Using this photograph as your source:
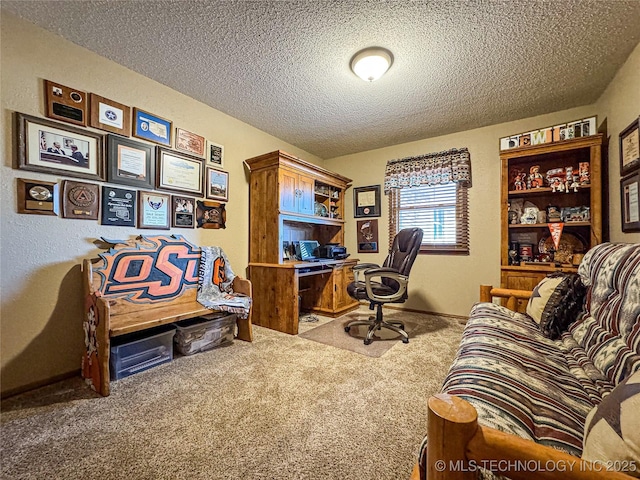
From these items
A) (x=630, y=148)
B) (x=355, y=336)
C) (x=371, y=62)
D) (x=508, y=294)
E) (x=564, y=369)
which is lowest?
(x=355, y=336)

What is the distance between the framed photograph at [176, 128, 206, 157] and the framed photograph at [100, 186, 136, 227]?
2.18ft

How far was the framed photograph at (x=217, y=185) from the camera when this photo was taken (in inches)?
111

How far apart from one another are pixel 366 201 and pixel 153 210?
2853 mm

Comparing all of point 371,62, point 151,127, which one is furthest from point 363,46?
point 151,127

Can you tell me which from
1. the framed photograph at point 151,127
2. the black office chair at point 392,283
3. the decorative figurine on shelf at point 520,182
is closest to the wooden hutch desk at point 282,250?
the black office chair at point 392,283

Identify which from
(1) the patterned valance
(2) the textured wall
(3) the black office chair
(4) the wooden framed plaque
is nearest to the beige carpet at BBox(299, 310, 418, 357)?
(3) the black office chair

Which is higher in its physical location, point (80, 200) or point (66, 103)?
point (66, 103)

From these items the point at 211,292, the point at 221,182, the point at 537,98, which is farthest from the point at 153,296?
the point at 537,98

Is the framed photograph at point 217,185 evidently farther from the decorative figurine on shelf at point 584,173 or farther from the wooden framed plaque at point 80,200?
the decorative figurine on shelf at point 584,173

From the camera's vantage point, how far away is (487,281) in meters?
3.24

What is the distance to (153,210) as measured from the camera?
2.39 m

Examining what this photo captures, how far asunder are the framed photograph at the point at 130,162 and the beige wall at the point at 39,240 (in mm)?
351

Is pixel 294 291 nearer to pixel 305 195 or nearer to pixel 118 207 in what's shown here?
pixel 305 195

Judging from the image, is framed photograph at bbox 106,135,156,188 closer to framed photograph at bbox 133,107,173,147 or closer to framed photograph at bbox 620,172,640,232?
framed photograph at bbox 133,107,173,147
